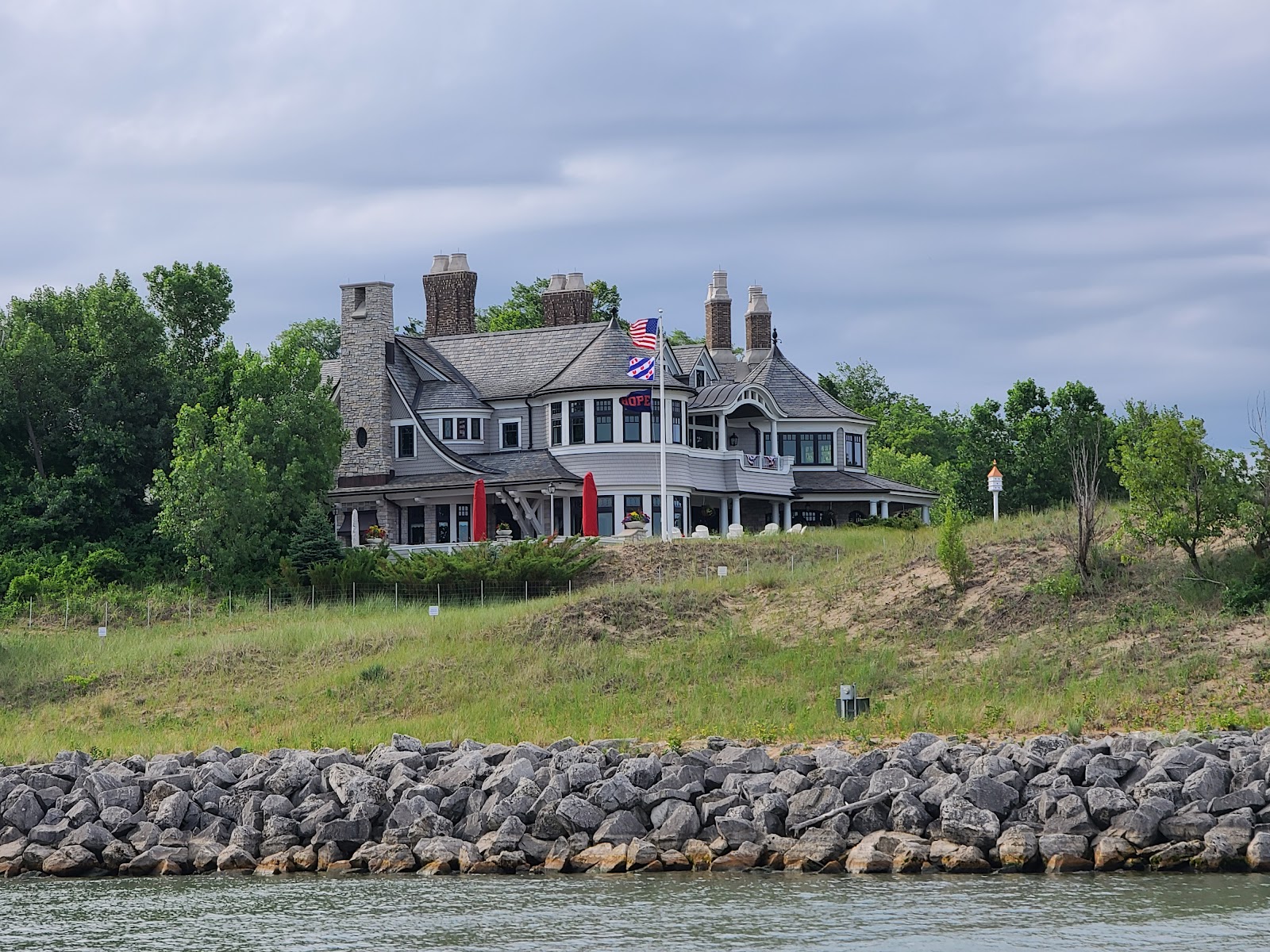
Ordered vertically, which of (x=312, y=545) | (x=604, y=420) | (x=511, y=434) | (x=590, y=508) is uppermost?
(x=604, y=420)

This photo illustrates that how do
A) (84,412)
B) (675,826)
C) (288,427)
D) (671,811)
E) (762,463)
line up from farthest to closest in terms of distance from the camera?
(762,463)
(84,412)
(288,427)
(671,811)
(675,826)

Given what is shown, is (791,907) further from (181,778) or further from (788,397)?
(788,397)

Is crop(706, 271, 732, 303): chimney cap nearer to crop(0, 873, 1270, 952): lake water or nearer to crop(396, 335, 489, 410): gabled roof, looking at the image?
crop(396, 335, 489, 410): gabled roof

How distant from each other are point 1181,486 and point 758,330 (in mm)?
32644

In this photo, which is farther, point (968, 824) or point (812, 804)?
point (812, 804)

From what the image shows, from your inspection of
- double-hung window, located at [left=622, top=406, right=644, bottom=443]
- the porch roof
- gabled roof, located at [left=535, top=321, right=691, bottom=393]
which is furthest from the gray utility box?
double-hung window, located at [left=622, top=406, right=644, bottom=443]

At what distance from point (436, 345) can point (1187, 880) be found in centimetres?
4295

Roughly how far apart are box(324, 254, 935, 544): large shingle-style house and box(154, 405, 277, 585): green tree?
280 inches

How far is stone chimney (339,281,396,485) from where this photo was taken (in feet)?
181

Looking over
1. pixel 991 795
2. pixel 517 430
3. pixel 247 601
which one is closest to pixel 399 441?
pixel 517 430

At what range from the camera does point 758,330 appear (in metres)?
64.8

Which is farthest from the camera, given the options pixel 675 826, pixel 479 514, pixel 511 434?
pixel 511 434

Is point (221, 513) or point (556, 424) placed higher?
point (556, 424)

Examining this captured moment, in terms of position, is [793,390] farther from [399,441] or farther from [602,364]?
[399,441]
